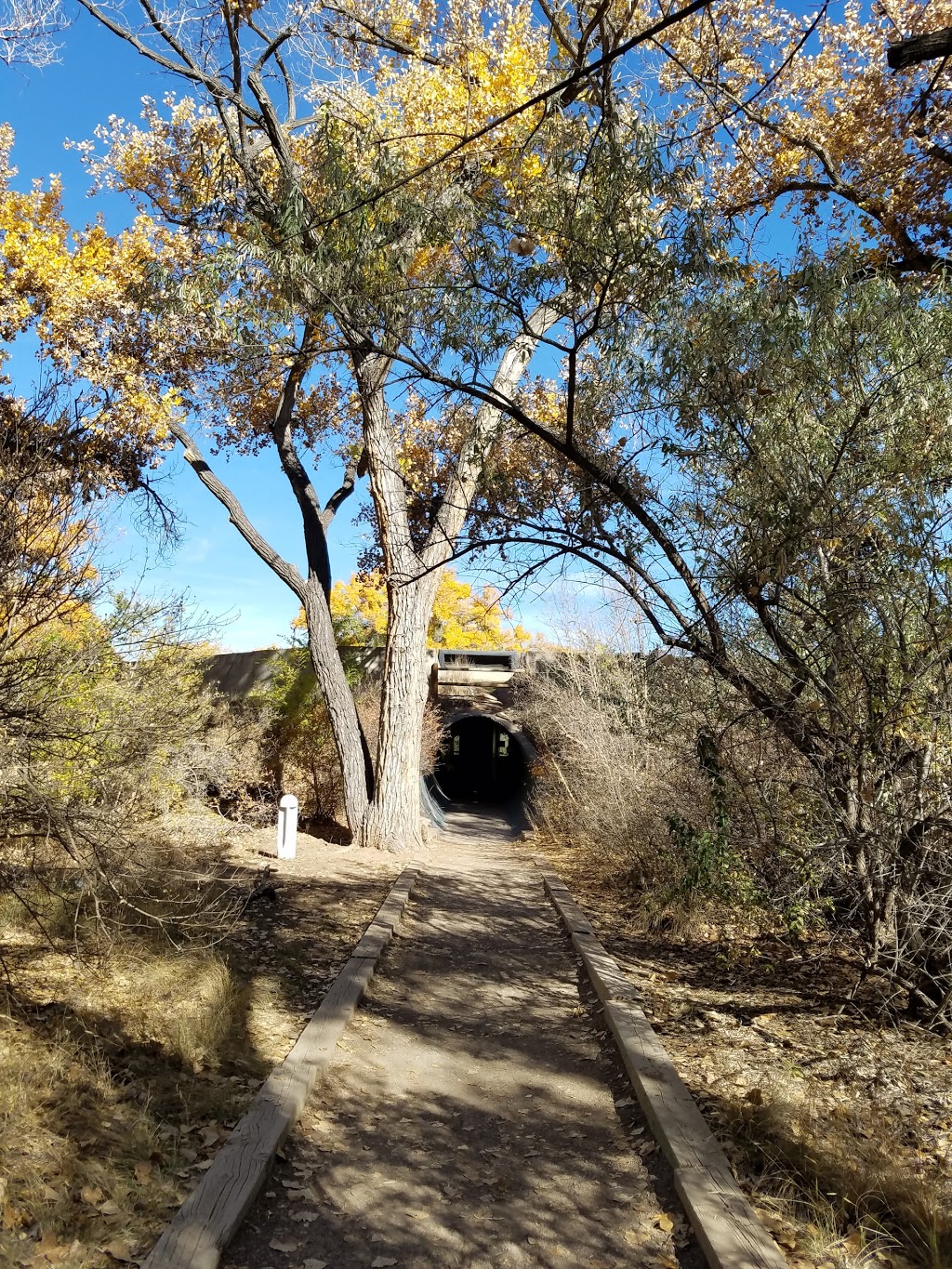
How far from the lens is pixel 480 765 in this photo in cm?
2931

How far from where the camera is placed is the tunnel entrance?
26.0m

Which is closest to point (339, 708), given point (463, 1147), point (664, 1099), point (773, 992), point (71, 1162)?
point (773, 992)

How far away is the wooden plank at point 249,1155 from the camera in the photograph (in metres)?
2.90

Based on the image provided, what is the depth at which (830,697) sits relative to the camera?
4895 millimetres

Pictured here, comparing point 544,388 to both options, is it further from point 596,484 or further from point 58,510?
point 58,510

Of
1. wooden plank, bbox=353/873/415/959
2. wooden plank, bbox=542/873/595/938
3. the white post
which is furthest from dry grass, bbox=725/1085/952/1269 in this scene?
the white post

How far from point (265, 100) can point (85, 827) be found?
319 inches

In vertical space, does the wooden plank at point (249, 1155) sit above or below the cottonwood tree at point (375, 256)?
below

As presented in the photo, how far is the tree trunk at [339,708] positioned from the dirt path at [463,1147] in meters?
5.18

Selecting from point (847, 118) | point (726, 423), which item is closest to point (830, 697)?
point (726, 423)

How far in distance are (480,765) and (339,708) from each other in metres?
17.9

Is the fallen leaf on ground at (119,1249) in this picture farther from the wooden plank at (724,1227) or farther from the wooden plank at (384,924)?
the wooden plank at (384,924)

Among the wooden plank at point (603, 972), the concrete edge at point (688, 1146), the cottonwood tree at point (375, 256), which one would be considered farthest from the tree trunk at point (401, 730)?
the concrete edge at point (688, 1146)

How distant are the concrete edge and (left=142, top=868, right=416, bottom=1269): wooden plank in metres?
1.61
